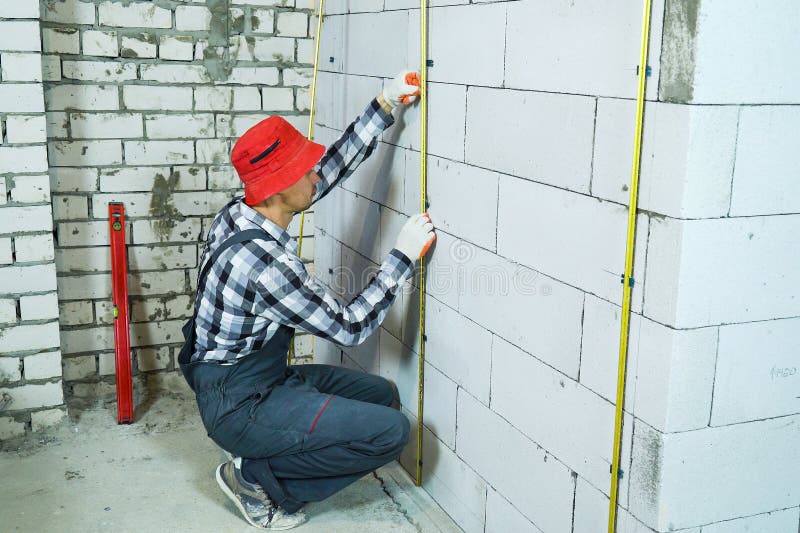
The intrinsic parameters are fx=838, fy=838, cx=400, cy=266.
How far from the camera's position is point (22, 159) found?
10.7 feet

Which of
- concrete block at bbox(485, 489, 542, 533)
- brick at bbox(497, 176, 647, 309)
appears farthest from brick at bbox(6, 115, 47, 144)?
concrete block at bbox(485, 489, 542, 533)

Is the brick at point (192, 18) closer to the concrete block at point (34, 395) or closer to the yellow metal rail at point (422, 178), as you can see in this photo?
the yellow metal rail at point (422, 178)

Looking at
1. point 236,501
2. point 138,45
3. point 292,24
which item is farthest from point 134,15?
point 236,501

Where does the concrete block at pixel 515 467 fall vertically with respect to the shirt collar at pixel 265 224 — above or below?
below

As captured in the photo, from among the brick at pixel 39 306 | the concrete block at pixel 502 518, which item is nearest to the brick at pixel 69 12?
the brick at pixel 39 306

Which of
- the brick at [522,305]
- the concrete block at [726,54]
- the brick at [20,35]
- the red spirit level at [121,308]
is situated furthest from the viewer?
the red spirit level at [121,308]

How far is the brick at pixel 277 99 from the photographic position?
384 cm

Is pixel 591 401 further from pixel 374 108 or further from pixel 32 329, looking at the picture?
Result: pixel 32 329

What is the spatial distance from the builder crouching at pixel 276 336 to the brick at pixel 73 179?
3.67 ft

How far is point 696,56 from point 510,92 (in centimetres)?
71

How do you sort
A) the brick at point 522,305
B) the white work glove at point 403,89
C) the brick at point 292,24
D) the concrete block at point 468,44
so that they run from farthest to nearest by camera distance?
the brick at point 292,24, the white work glove at point 403,89, the concrete block at point 468,44, the brick at point 522,305

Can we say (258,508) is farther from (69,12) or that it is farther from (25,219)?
(69,12)

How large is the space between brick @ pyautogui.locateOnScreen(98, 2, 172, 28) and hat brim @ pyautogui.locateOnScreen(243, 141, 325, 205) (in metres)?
1.34

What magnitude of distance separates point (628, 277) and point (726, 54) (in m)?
0.51
